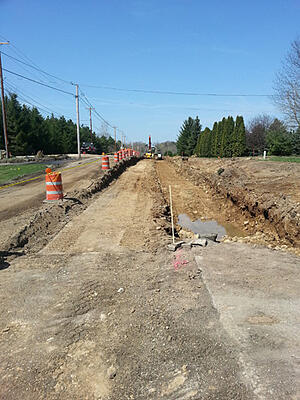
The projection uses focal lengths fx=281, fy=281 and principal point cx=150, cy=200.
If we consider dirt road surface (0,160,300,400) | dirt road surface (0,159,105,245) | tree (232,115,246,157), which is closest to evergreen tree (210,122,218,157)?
tree (232,115,246,157)

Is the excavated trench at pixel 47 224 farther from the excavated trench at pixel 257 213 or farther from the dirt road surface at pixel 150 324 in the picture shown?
the excavated trench at pixel 257 213

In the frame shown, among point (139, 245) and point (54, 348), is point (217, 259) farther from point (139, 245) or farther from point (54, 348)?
point (54, 348)

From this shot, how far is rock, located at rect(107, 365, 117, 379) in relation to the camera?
99.9 inches

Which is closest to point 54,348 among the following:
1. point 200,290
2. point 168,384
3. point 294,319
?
point 168,384

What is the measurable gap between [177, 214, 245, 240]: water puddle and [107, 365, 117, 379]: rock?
303 inches

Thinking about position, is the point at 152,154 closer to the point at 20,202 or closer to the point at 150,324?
the point at 20,202

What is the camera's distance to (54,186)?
367 inches

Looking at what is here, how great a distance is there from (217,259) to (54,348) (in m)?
3.11

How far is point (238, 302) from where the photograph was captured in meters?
3.56

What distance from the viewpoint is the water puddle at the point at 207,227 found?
10.2 m

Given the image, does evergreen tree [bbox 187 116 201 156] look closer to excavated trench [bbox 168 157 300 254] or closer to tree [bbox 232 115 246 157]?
tree [bbox 232 115 246 157]

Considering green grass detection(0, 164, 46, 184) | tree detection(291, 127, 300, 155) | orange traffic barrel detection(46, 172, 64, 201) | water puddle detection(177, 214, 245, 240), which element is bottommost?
water puddle detection(177, 214, 245, 240)

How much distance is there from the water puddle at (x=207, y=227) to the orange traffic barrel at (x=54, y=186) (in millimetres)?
4682

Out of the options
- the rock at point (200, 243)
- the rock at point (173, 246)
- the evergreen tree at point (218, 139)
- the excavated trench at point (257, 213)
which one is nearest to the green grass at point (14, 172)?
the excavated trench at point (257, 213)
